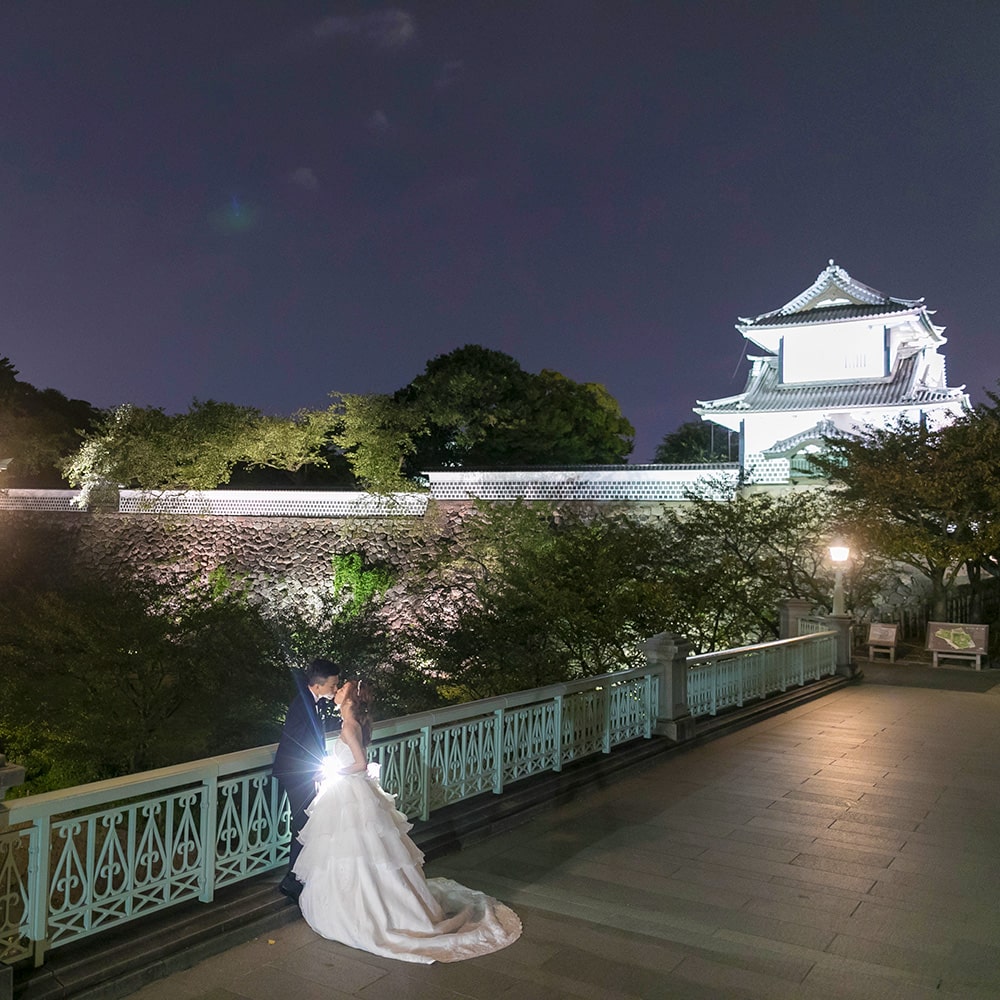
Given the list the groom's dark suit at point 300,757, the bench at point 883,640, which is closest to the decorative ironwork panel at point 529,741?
the groom's dark suit at point 300,757

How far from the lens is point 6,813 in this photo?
3.36 m

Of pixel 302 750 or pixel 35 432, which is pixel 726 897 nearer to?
pixel 302 750

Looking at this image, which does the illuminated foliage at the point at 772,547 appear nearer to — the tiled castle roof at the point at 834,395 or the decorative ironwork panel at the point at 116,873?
the tiled castle roof at the point at 834,395

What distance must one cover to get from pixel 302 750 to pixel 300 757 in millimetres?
35

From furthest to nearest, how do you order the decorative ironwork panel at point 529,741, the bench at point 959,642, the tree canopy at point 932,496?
1. the tree canopy at point 932,496
2. the bench at point 959,642
3. the decorative ironwork panel at point 529,741

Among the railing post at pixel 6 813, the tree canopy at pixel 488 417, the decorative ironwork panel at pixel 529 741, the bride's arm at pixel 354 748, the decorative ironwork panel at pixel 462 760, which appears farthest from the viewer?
the tree canopy at pixel 488 417

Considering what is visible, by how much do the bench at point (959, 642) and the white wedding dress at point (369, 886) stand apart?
15.6 metres

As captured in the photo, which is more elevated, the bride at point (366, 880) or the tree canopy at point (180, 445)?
the tree canopy at point (180, 445)

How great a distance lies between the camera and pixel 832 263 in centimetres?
3066

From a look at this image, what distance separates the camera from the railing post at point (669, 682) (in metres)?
8.62

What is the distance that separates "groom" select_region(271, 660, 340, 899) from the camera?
4426 mm

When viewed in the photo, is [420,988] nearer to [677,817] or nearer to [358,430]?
[677,817]

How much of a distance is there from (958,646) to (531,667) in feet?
30.0

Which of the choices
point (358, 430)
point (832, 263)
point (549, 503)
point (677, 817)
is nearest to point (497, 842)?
point (677, 817)
